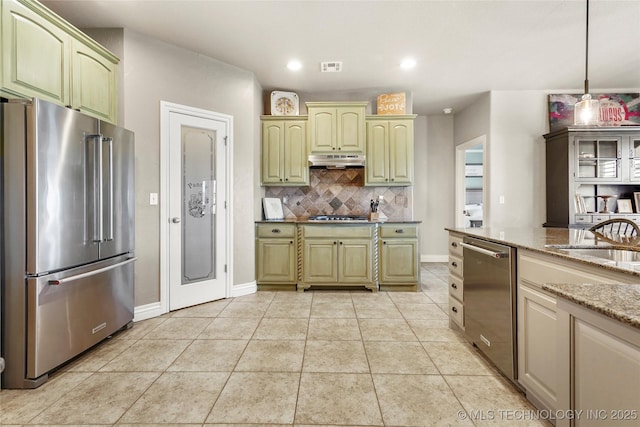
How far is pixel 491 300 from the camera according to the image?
5.90 feet

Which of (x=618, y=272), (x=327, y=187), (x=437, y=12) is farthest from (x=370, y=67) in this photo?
(x=618, y=272)

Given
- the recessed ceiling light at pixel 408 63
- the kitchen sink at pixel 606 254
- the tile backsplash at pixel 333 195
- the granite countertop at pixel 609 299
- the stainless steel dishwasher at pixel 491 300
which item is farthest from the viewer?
the tile backsplash at pixel 333 195

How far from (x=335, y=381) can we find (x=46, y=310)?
176 centimetres

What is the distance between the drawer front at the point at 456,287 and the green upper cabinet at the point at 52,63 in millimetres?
3214

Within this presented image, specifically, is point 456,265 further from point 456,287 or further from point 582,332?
point 582,332

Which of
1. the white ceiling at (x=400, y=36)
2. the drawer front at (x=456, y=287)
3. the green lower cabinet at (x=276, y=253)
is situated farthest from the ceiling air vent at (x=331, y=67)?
the drawer front at (x=456, y=287)

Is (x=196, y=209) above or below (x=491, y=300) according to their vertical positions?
above

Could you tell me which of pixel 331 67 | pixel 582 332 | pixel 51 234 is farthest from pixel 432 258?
pixel 51 234

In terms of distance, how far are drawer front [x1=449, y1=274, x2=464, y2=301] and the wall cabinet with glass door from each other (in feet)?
7.67

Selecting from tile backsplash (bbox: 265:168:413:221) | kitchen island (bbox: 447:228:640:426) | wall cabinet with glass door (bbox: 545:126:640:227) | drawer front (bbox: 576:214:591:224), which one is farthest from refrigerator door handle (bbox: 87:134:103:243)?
drawer front (bbox: 576:214:591:224)

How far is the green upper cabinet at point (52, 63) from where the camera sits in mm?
1722

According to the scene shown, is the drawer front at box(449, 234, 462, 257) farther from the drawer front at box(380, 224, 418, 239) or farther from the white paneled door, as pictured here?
the white paneled door

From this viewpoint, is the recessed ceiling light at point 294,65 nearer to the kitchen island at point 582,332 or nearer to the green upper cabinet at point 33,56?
the green upper cabinet at point 33,56

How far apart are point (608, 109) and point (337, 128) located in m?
3.70
